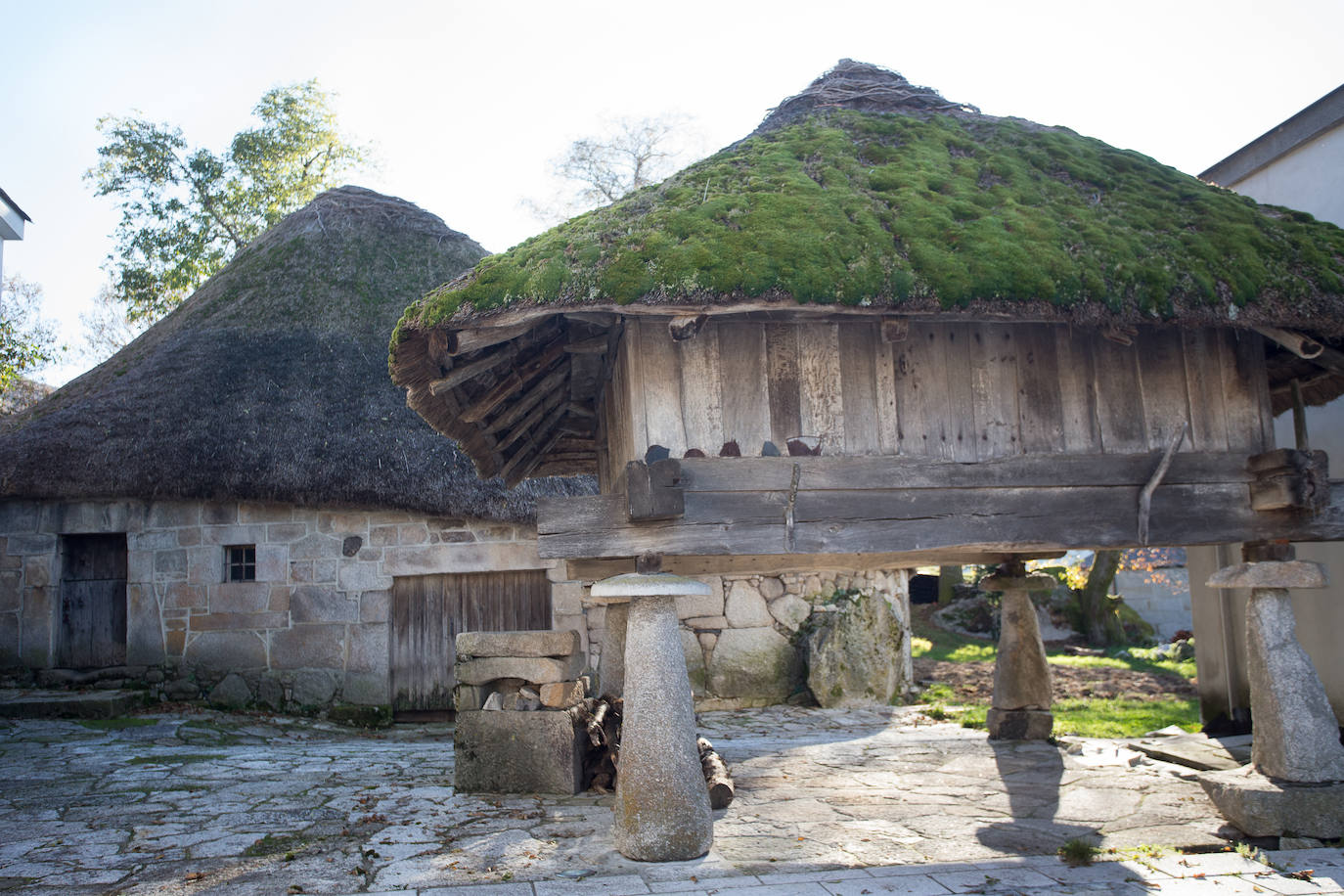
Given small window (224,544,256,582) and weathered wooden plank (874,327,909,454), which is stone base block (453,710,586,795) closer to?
weathered wooden plank (874,327,909,454)

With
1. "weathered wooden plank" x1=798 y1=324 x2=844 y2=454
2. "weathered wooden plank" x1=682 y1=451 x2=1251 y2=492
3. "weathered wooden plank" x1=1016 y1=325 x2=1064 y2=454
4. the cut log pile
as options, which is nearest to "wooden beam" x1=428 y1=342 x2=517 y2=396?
"weathered wooden plank" x1=682 y1=451 x2=1251 y2=492

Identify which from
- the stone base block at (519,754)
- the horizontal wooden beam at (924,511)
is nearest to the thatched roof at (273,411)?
the stone base block at (519,754)

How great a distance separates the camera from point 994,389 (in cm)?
504

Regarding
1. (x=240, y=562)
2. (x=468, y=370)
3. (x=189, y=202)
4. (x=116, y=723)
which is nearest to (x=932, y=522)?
(x=468, y=370)

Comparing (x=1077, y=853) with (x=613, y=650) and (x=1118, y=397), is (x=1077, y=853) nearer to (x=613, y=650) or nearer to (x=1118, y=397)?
(x=1118, y=397)

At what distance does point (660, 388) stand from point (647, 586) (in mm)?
976

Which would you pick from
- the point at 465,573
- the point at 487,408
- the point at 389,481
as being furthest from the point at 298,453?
the point at 487,408

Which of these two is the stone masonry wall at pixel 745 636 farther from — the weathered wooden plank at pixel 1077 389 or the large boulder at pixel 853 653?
the weathered wooden plank at pixel 1077 389

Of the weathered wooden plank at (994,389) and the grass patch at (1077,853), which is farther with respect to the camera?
the weathered wooden plank at (994,389)

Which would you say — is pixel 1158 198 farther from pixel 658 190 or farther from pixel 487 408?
pixel 487 408

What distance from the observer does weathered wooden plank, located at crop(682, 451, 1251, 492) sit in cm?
454

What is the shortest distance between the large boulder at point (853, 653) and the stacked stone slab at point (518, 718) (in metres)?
4.72

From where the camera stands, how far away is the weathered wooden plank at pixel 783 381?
4770mm

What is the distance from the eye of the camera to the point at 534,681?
18.4 ft
